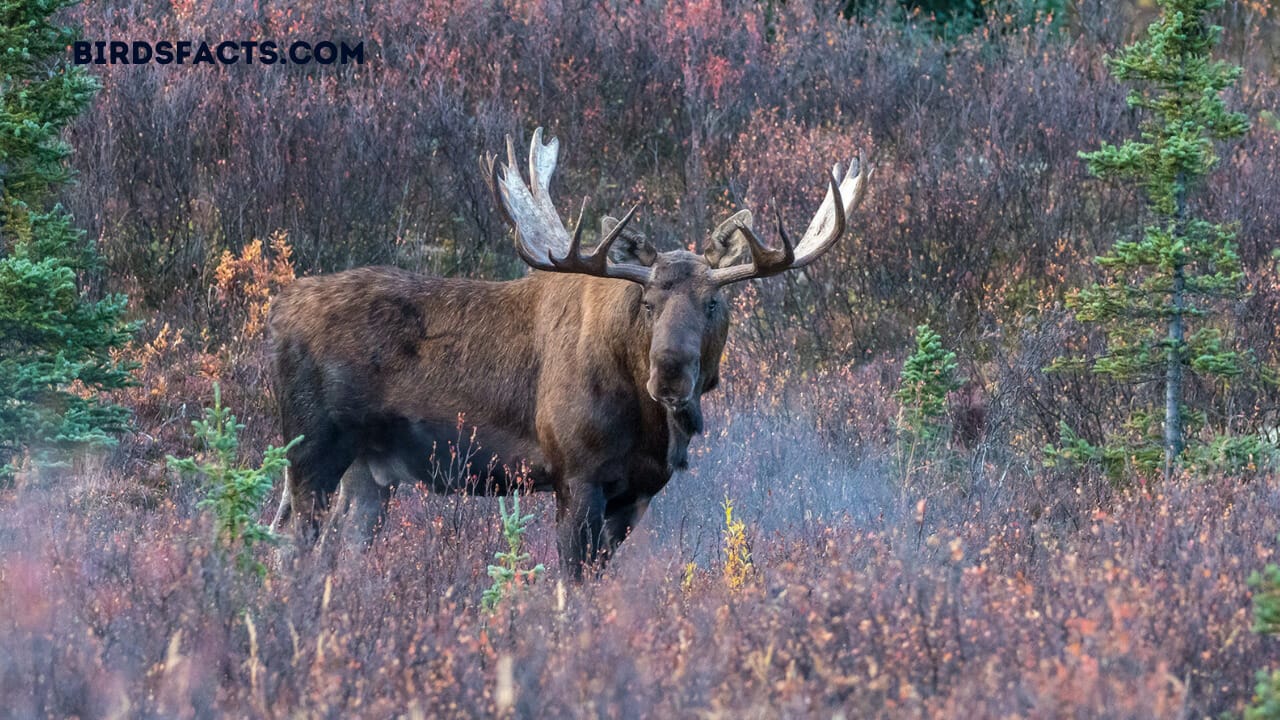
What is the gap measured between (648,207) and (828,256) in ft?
5.71

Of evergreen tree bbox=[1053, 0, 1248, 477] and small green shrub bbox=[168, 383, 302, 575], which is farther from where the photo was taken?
evergreen tree bbox=[1053, 0, 1248, 477]

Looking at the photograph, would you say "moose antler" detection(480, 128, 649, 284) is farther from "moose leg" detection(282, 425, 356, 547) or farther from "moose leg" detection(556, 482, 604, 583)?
"moose leg" detection(282, 425, 356, 547)

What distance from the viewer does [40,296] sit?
21.6 feet

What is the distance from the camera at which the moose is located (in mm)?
5520

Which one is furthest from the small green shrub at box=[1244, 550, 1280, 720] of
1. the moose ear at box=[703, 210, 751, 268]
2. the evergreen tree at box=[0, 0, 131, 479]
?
the evergreen tree at box=[0, 0, 131, 479]

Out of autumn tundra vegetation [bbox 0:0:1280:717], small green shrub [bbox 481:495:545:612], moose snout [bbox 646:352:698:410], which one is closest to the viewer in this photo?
autumn tundra vegetation [bbox 0:0:1280:717]

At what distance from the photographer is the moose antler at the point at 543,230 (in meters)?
5.50

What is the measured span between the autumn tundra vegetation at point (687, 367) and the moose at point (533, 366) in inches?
1.4

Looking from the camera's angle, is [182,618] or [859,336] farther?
[859,336]

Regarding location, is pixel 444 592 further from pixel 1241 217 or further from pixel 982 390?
pixel 1241 217

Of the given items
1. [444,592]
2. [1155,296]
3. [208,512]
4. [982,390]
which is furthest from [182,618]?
[982,390]

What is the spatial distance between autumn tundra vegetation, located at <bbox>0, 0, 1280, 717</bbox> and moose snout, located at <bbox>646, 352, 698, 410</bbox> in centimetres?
12

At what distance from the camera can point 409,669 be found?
370 centimetres

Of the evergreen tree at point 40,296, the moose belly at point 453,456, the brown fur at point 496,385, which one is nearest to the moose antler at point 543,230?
the brown fur at point 496,385
